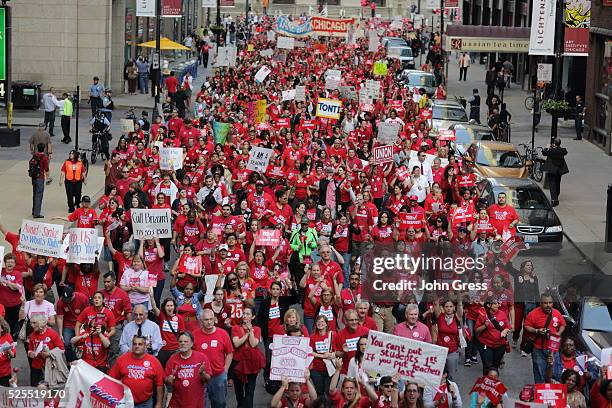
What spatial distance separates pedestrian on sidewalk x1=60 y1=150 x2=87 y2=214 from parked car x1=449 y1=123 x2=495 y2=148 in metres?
10.3

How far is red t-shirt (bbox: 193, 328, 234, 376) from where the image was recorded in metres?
12.8

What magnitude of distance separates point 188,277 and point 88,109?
2907 cm

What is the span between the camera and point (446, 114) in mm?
37875

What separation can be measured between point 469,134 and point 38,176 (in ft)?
40.4

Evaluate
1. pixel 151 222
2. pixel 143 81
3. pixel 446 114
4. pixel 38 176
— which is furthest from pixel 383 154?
pixel 143 81

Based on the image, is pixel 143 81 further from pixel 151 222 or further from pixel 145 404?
pixel 145 404

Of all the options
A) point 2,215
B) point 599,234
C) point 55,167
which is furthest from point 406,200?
point 55,167

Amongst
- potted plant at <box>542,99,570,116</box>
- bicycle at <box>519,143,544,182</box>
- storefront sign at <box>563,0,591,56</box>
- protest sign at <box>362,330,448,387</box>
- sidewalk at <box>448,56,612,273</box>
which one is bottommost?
sidewalk at <box>448,56,612,273</box>

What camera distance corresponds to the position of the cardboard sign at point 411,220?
19.0m

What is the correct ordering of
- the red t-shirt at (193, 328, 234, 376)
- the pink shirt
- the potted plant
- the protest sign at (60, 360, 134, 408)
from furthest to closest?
the potted plant → the pink shirt → the red t-shirt at (193, 328, 234, 376) → the protest sign at (60, 360, 134, 408)

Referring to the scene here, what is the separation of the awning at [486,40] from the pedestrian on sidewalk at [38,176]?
86.0ft

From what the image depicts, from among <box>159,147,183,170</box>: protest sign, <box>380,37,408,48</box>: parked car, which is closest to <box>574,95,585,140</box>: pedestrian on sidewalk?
<box>159,147,183,170</box>: protest sign

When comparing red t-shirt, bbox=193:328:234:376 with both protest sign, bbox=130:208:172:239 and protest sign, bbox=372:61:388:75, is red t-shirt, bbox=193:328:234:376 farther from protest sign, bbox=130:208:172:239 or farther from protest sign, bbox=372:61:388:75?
protest sign, bbox=372:61:388:75

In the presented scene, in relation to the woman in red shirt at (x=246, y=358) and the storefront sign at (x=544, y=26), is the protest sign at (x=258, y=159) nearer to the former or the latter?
the woman in red shirt at (x=246, y=358)
